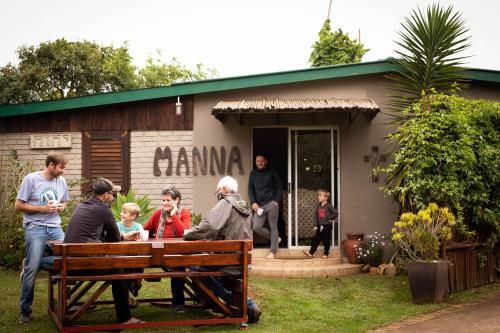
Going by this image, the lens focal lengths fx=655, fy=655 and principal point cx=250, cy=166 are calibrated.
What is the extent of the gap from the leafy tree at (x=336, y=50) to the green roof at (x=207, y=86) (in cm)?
863

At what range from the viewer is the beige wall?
11727 millimetres

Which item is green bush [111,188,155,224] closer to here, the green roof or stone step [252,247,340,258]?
the green roof

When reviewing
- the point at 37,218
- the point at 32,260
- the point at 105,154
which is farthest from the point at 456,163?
the point at 105,154

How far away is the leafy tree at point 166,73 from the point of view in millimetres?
47516

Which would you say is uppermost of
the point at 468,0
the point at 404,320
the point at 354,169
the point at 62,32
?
the point at 62,32

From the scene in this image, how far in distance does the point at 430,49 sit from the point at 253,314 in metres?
6.50

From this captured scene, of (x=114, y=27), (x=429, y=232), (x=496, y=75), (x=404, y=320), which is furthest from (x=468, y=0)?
(x=114, y=27)

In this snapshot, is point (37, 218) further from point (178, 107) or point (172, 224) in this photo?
point (178, 107)

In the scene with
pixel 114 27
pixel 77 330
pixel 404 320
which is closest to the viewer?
pixel 77 330

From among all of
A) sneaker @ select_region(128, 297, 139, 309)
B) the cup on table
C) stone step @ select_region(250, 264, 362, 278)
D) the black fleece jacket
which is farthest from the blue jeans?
the black fleece jacket

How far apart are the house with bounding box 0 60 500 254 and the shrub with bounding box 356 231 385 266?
1.60 ft

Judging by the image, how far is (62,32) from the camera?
36.3 m

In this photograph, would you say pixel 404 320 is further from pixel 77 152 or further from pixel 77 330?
pixel 77 152

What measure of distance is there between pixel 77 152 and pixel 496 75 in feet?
25.3
